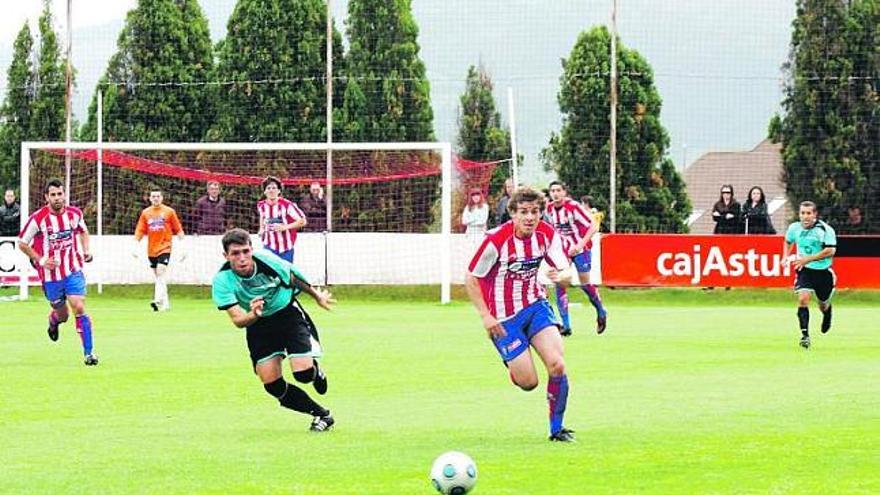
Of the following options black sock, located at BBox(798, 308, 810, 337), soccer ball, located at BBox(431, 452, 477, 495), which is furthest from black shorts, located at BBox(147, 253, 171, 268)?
soccer ball, located at BBox(431, 452, 477, 495)

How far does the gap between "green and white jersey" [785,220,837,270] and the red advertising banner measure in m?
10.3

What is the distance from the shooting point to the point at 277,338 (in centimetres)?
1271

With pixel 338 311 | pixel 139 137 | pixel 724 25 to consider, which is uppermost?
pixel 724 25

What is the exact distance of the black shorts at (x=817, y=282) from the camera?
72.2 ft

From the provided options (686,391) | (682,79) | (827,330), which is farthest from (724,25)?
(686,391)

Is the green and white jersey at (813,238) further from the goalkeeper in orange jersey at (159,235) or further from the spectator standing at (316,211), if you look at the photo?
the spectator standing at (316,211)

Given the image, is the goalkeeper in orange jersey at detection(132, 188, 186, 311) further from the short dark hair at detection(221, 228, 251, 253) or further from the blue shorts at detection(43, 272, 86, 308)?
the short dark hair at detection(221, 228, 251, 253)

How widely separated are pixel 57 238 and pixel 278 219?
7.31 metres

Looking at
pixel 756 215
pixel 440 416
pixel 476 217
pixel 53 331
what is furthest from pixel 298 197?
pixel 440 416

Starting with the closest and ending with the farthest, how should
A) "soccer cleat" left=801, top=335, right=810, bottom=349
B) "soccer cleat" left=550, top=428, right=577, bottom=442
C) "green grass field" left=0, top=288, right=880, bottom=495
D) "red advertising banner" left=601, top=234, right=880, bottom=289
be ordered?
"green grass field" left=0, top=288, right=880, bottom=495, "soccer cleat" left=550, top=428, right=577, bottom=442, "soccer cleat" left=801, top=335, right=810, bottom=349, "red advertising banner" left=601, top=234, right=880, bottom=289

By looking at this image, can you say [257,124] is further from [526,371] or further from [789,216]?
[526,371]

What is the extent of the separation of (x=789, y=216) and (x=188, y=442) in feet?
90.9

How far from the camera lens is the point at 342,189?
35.1 m

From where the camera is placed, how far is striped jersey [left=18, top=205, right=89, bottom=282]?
19.3m
